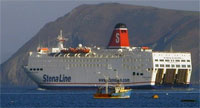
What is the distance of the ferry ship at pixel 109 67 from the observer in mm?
137375

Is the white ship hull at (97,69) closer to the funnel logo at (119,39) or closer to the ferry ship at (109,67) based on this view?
the ferry ship at (109,67)

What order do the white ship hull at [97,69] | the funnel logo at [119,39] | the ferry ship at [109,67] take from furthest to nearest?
the funnel logo at [119,39] < the ferry ship at [109,67] < the white ship hull at [97,69]

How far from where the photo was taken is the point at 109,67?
458 feet

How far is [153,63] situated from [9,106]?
4660 centimetres

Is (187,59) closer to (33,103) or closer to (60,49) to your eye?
(60,49)

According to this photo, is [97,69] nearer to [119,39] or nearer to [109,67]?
[109,67]

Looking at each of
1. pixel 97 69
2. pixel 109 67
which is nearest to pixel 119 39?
pixel 109 67

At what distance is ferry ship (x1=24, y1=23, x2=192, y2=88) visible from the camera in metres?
137

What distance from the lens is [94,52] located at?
142875mm

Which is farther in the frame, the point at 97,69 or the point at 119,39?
the point at 119,39

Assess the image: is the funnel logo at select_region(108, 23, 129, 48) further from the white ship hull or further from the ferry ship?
the white ship hull

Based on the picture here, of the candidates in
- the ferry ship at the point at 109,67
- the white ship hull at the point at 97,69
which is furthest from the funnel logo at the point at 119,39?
the white ship hull at the point at 97,69

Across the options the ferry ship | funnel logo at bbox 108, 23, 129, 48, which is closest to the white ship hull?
the ferry ship

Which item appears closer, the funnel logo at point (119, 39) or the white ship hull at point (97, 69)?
the white ship hull at point (97, 69)
